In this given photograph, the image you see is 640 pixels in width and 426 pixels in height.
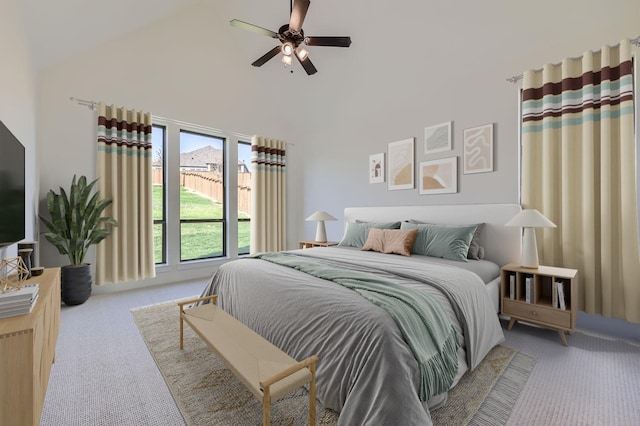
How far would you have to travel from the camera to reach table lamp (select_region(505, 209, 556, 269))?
240cm

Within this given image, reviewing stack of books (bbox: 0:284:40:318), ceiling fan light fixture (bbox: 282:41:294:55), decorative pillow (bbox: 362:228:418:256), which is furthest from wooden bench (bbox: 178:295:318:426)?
ceiling fan light fixture (bbox: 282:41:294:55)

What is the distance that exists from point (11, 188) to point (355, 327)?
232cm

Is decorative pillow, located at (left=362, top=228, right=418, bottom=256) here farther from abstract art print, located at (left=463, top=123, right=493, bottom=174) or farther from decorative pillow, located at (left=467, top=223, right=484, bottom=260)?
abstract art print, located at (left=463, top=123, right=493, bottom=174)

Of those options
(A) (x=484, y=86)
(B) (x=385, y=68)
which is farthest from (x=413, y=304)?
(B) (x=385, y=68)

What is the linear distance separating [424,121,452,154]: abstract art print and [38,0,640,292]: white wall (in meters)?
0.08

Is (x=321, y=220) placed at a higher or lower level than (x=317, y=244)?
higher

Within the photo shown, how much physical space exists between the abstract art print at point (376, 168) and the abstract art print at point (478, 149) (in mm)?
1132

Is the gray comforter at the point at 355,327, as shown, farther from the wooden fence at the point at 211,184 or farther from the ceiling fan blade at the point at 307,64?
the wooden fence at the point at 211,184

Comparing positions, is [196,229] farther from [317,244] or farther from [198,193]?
[317,244]

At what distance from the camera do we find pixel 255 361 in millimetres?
1486

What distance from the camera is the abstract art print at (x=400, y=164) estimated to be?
3729 mm

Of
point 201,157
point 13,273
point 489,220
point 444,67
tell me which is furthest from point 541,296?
point 201,157

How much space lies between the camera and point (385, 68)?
11.7 feet

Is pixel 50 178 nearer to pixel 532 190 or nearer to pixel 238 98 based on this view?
pixel 238 98
